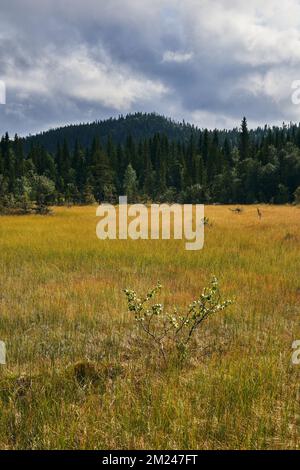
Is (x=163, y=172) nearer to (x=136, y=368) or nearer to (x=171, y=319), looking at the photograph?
(x=171, y=319)

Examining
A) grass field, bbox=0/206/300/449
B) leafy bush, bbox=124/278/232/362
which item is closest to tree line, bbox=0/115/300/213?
grass field, bbox=0/206/300/449

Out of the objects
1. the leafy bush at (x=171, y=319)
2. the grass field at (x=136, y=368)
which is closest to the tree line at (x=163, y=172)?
the grass field at (x=136, y=368)

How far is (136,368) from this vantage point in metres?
4.77

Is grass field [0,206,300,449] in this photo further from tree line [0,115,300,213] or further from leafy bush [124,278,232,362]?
tree line [0,115,300,213]

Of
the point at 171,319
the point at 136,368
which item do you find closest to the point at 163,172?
the point at 171,319

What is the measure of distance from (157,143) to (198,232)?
73.9 meters

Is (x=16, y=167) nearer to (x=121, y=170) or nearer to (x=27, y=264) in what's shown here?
(x=121, y=170)

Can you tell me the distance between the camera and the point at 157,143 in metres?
89.8

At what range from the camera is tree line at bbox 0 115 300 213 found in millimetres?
56625

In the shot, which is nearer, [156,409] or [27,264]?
[156,409]

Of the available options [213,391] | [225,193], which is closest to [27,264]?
[213,391]

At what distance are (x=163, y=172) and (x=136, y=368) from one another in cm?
7587

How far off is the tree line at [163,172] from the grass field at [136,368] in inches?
1355

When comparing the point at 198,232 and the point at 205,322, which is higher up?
the point at 198,232
